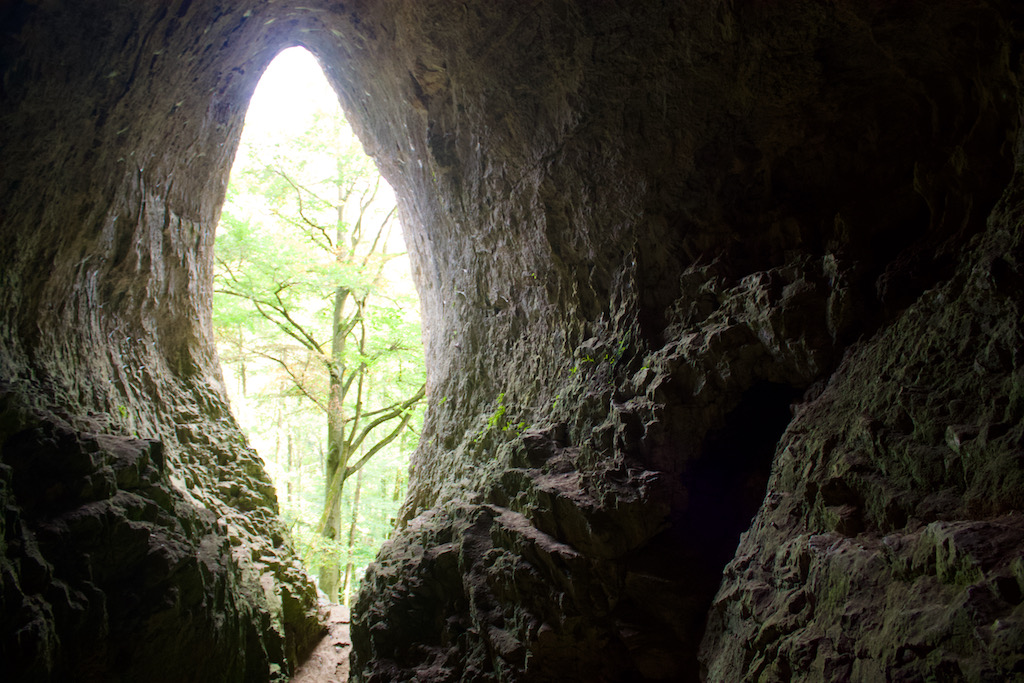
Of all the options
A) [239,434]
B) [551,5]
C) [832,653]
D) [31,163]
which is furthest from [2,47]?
[832,653]

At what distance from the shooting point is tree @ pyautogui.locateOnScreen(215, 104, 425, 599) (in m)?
12.7

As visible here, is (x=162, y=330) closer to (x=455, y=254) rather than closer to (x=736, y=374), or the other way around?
(x=455, y=254)

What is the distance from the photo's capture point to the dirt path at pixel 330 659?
6.88 m

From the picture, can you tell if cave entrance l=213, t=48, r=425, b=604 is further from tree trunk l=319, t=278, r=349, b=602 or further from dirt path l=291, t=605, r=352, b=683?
dirt path l=291, t=605, r=352, b=683

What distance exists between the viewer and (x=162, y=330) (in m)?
7.91

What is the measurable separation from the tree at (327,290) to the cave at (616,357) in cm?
558

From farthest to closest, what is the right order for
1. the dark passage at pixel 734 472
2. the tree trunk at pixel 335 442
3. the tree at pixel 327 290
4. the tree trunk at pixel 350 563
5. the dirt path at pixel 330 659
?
the tree trunk at pixel 350 563, the tree at pixel 327 290, the tree trunk at pixel 335 442, the dirt path at pixel 330 659, the dark passage at pixel 734 472

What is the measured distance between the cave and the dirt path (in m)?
0.29

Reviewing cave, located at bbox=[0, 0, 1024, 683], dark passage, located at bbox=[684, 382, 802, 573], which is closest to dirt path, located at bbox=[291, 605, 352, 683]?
cave, located at bbox=[0, 0, 1024, 683]

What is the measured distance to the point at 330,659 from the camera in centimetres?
745

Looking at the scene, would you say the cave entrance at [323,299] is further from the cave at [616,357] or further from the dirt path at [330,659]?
the cave at [616,357]

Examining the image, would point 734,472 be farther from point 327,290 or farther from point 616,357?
point 327,290

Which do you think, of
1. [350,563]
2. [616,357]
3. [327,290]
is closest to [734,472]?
[616,357]

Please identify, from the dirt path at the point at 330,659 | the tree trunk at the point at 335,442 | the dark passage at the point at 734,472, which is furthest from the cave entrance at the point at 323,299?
the dark passage at the point at 734,472
